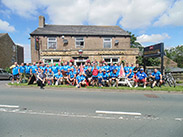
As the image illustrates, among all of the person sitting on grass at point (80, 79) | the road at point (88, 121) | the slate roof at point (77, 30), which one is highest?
the slate roof at point (77, 30)

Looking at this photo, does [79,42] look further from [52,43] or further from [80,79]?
[80,79]

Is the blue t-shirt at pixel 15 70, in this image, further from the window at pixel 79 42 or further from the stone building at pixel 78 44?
the window at pixel 79 42

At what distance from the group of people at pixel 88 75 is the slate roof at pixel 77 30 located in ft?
32.5

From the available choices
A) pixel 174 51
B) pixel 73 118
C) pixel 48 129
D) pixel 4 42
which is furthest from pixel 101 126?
pixel 174 51

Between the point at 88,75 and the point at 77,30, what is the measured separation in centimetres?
1313

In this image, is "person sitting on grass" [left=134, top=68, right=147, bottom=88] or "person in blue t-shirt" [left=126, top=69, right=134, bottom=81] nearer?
"person sitting on grass" [left=134, top=68, right=147, bottom=88]

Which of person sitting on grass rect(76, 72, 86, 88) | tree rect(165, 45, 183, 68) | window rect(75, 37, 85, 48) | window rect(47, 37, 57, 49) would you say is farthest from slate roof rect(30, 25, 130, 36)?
tree rect(165, 45, 183, 68)

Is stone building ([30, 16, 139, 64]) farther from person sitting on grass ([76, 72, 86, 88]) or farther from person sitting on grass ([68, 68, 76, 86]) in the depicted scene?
person sitting on grass ([76, 72, 86, 88])

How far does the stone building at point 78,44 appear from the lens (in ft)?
51.2

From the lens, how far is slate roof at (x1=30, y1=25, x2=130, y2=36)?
18158mm

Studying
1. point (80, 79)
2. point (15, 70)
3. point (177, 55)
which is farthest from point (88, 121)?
point (177, 55)

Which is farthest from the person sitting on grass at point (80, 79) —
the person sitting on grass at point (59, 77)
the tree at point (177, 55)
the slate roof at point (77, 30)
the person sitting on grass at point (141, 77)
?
the tree at point (177, 55)

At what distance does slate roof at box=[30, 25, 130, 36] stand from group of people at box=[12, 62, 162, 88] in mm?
9909

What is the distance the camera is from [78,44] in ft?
61.0
